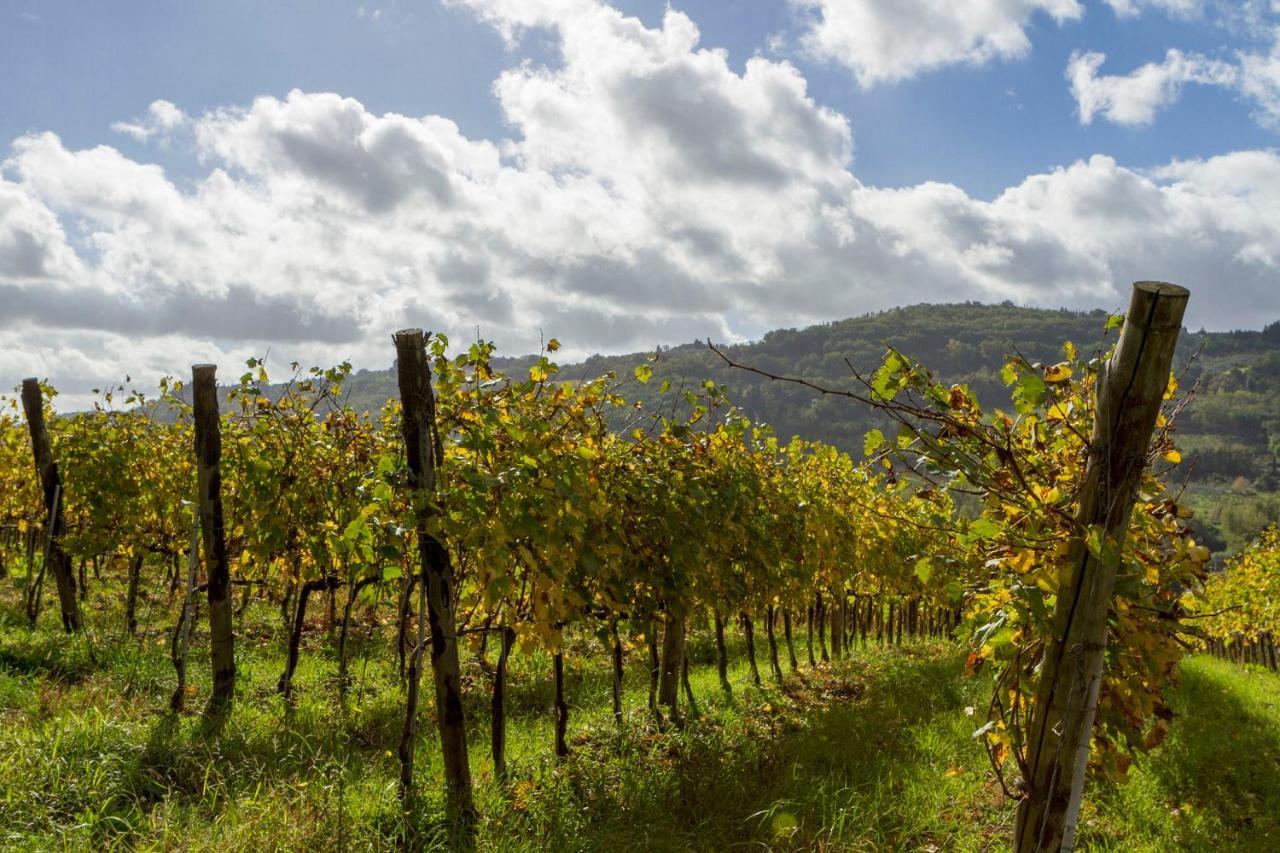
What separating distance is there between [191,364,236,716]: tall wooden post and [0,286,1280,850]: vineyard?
2cm

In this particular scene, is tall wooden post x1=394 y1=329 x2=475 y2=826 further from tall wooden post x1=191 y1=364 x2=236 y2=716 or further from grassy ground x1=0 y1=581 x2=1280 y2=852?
tall wooden post x1=191 y1=364 x2=236 y2=716

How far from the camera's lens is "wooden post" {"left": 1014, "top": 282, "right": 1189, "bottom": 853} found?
2.63 metres

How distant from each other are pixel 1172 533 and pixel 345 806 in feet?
16.1

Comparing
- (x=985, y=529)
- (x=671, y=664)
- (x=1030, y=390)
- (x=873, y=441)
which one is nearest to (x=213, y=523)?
(x=671, y=664)

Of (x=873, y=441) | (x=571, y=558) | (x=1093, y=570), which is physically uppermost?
(x=873, y=441)

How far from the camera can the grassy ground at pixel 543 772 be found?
15.4 feet

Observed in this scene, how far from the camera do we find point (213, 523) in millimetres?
6953

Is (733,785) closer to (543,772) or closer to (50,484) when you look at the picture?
(543,772)

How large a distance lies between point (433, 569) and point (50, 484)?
7.82 metres

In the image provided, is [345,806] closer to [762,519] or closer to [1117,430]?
[1117,430]

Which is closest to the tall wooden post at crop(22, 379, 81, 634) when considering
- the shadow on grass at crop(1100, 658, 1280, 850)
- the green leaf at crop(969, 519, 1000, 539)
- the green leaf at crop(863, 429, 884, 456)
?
the green leaf at crop(863, 429, 884, 456)

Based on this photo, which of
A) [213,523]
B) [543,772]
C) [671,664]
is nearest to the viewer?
[543,772]

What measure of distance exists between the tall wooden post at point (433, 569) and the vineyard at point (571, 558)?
0.8 inches

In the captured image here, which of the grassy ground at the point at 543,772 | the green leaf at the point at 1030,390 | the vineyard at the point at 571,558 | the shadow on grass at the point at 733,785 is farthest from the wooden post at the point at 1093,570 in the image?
the shadow on grass at the point at 733,785
